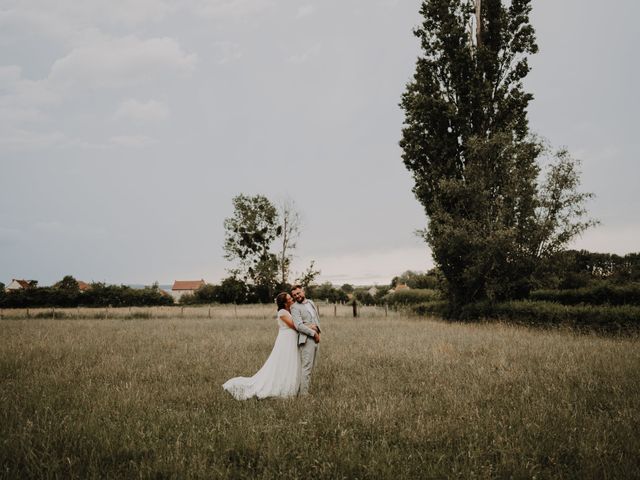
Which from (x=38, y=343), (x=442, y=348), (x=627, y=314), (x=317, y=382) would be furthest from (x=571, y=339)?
(x=38, y=343)

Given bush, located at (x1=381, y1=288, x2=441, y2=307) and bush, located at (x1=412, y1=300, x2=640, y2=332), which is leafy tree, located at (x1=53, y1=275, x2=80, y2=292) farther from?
bush, located at (x1=412, y1=300, x2=640, y2=332)

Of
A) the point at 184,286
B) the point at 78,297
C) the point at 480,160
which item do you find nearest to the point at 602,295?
the point at 480,160

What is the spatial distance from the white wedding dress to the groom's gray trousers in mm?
107

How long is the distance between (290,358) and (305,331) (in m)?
0.57

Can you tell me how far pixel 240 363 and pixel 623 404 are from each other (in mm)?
7638

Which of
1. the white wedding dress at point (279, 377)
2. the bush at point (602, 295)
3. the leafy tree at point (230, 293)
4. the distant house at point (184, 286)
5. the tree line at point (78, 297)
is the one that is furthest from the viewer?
the distant house at point (184, 286)

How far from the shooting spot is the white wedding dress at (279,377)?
671 centimetres

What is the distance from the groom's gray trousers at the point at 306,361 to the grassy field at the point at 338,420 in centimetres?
41

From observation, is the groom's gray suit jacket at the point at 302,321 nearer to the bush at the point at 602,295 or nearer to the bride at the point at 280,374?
the bride at the point at 280,374

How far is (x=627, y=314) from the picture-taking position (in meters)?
13.9

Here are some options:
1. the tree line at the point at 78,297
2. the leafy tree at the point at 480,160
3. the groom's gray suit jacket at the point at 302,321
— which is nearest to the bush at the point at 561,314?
the leafy tree at the point at 480,160

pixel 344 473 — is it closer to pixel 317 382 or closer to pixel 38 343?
pixel 317 382

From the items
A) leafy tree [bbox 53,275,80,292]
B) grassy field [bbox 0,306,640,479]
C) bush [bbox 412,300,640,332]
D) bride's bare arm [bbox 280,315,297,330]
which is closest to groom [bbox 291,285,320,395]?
bride's bare arm [bbox 280,315,297,330]

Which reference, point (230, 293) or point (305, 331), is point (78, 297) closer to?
point (230, 293)
